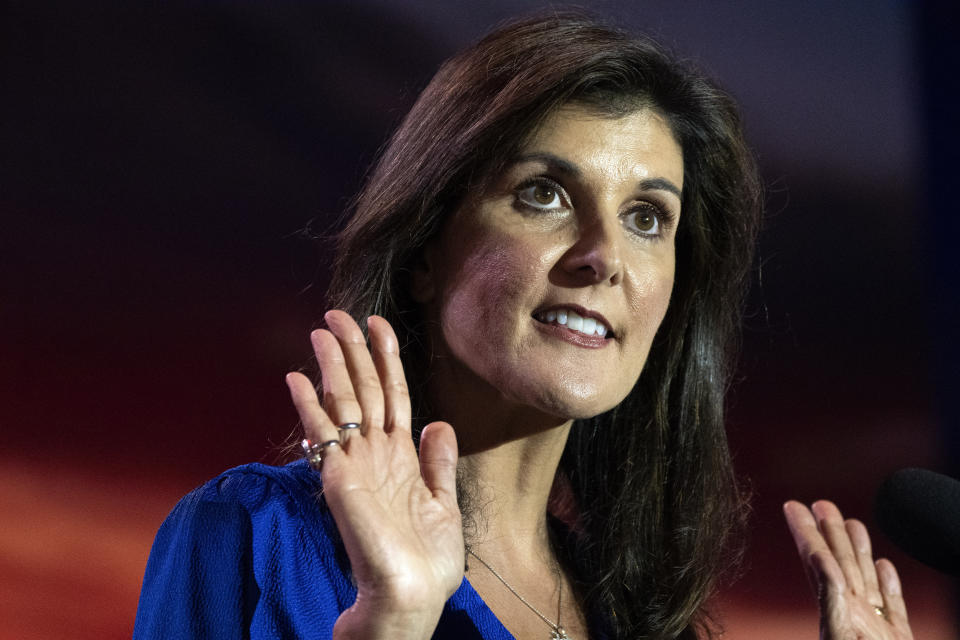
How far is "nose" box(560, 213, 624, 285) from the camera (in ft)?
4.91

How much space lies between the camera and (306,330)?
2.17 m

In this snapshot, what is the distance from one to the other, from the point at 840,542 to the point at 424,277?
808 millimetres

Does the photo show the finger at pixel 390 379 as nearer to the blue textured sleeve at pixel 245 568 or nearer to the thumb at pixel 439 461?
the thumb at pixel 439 461

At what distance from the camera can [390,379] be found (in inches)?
49.9

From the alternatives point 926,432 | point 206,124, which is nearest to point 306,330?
point 206,124

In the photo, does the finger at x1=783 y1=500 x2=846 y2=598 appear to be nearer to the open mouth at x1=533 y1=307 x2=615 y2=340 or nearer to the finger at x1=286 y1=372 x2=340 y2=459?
the open mouth at x1=533 y1=307 x2=615 y2=340

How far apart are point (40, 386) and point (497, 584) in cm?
85

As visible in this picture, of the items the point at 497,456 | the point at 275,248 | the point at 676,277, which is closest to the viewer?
the point at 497,456

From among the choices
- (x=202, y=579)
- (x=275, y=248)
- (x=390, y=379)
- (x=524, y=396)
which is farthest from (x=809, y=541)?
(x=275, y=248)

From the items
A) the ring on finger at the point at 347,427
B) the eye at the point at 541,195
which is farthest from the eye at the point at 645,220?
the ring on finger at the point at 347,427

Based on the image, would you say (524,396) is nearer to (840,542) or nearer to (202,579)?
(202,579)

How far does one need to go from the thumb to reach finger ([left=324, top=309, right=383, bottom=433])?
0.08 metres

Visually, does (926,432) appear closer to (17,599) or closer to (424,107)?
(424,107)

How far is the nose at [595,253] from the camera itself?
150cm
